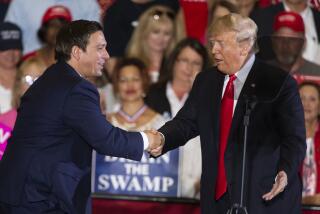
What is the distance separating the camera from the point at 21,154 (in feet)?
11.9

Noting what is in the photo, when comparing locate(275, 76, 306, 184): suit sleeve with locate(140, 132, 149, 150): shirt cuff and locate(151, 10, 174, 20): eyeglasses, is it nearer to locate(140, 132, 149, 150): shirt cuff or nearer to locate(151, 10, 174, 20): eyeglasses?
locate(140, 132, 149, 150): shirt cuff

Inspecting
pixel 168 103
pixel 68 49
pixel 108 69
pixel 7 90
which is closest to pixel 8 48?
pixel 7 90

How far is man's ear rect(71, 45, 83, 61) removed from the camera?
12.2 ft

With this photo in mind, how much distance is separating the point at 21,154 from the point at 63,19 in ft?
7.56

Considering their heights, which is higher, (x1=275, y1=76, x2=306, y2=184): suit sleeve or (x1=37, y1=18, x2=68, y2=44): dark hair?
(x1=37, y1=18, x2=68, y2=44): dark hair

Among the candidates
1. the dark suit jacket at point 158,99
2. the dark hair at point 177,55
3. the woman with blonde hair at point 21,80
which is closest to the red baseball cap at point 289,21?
the dark hair at point 177,55

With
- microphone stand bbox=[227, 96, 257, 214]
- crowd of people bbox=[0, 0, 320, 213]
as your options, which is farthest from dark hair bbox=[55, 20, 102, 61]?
crowd of people bbox=[0, 0, 320, 213]

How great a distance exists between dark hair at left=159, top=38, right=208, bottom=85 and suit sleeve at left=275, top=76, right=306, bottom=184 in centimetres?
160

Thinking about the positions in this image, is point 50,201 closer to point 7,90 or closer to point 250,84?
point 250,84

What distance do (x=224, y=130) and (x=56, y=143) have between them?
2.79 ft

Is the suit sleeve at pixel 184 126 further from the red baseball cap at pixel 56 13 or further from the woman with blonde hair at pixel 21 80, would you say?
the red baseball cap at pixel 56 13

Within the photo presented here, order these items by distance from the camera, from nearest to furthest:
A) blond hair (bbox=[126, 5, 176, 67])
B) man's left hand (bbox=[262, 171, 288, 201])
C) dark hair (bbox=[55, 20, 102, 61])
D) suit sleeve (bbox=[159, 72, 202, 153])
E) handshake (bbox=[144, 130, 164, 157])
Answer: dark hair (bbox=[55, 20, 102, 61])
man's left hand (bbox=[262, 171, 288, 201])
handshake (bbox=[144, 130, 164, 157])
suit sleeve (bbox=[159, 72, 202, 153])
blond hair (bbox=[126, 5, 176, 67])

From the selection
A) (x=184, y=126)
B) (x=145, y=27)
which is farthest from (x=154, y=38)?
(x=184, y=126)

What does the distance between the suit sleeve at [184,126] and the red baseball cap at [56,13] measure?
1.78 m
